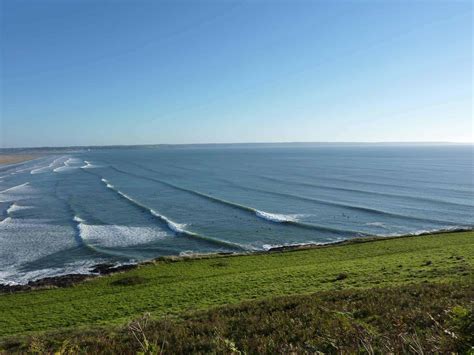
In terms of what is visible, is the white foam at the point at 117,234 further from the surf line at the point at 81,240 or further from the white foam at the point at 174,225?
the white foam at the point at 174,225

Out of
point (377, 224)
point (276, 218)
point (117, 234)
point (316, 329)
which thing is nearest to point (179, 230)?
point (117, 234)

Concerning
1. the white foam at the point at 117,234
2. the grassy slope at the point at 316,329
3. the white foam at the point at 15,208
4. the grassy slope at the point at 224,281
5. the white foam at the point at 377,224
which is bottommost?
the white foam at the point at 117,234

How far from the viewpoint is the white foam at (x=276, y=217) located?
144ft

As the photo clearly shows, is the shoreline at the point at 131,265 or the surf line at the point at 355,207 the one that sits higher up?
the surf line at the point at 355,207

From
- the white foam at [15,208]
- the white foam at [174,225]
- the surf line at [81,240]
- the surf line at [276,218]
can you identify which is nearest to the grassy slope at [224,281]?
the surf line at [81,240]

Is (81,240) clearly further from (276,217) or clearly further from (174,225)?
(276,217)

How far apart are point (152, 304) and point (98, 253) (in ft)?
48.9

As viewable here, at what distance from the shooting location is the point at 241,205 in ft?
171

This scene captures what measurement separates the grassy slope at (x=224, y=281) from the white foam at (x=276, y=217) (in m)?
12.9

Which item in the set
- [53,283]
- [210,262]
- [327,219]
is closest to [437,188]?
[327,219]

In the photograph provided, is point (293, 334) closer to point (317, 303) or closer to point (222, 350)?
point (222, 350)

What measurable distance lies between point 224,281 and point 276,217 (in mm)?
23065

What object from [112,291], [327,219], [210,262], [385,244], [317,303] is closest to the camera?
[317,303]

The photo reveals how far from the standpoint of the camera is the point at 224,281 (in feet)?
75.2
